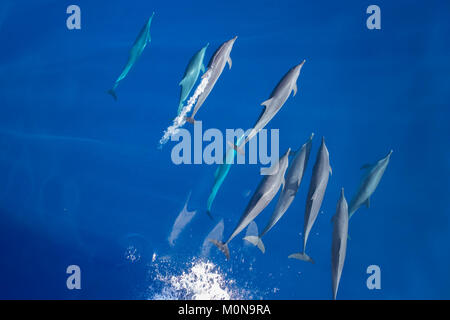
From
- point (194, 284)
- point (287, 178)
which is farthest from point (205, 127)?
point (194, 284)

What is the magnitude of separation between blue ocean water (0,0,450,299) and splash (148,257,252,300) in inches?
0.6

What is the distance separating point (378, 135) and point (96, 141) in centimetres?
300

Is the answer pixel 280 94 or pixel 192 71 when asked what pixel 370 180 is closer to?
pixel 280 94

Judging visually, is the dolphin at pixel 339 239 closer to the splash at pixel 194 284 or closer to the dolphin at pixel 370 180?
the dolphin at pixel 370 180

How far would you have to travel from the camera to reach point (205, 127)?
350cm

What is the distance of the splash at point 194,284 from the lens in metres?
3.46

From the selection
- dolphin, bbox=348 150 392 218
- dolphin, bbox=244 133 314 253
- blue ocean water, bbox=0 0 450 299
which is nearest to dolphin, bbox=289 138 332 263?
dolphin, bbox=244 133 314 253

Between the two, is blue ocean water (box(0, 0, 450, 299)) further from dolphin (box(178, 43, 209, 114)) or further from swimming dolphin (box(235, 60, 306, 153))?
swimming dolphin (box(235, 60, 306, 153))

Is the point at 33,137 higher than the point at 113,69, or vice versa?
the point at 113,69

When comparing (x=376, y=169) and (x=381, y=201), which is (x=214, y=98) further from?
(x=381, y=201)

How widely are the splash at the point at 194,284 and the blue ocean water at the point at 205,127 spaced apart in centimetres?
1
